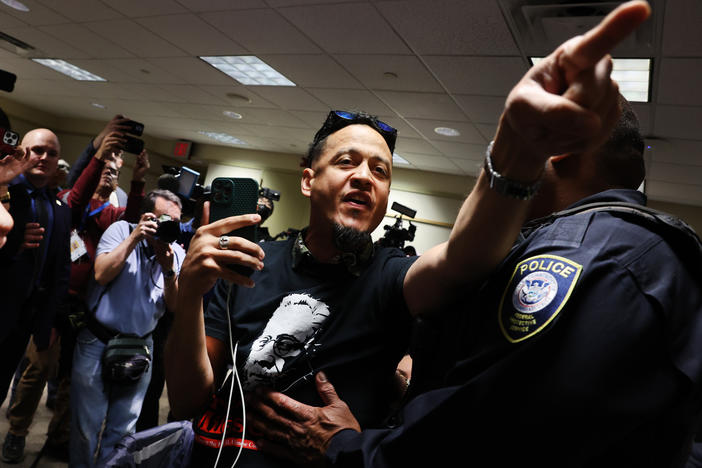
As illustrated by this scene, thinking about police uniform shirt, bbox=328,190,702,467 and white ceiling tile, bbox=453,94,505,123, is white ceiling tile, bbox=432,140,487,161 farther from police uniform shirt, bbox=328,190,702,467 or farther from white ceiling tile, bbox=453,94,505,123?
police uniform shirt, bbox=328,190,702,467

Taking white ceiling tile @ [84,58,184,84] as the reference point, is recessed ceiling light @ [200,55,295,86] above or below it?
above

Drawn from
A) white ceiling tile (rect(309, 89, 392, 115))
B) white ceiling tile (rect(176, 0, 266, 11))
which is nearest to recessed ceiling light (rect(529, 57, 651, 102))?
white ceiling tile (rect(309, 89, 392, 115))

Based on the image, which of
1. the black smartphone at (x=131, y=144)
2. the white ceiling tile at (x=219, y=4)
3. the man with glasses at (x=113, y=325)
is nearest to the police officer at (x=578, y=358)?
the man with glasses at (x=113, y=325)

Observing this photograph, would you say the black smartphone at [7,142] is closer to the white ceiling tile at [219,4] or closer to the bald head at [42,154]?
the bald head at [42,154]

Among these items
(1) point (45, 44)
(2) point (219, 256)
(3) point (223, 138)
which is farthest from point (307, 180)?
(3) point (223, 138)

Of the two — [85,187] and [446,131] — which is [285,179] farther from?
[85,187]

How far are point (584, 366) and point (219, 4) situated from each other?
3.59 metres

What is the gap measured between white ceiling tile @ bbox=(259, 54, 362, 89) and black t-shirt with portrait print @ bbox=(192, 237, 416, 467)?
11.0 feet

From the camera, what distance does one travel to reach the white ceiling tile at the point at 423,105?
4.34 meters

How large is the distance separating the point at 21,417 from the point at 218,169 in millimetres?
7977

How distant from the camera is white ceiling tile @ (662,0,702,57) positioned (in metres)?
2.26

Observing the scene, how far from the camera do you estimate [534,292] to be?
61 cm

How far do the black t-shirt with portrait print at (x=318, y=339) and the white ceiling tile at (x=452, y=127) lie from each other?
427 cm

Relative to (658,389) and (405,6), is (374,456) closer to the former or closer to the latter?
(658,389)
